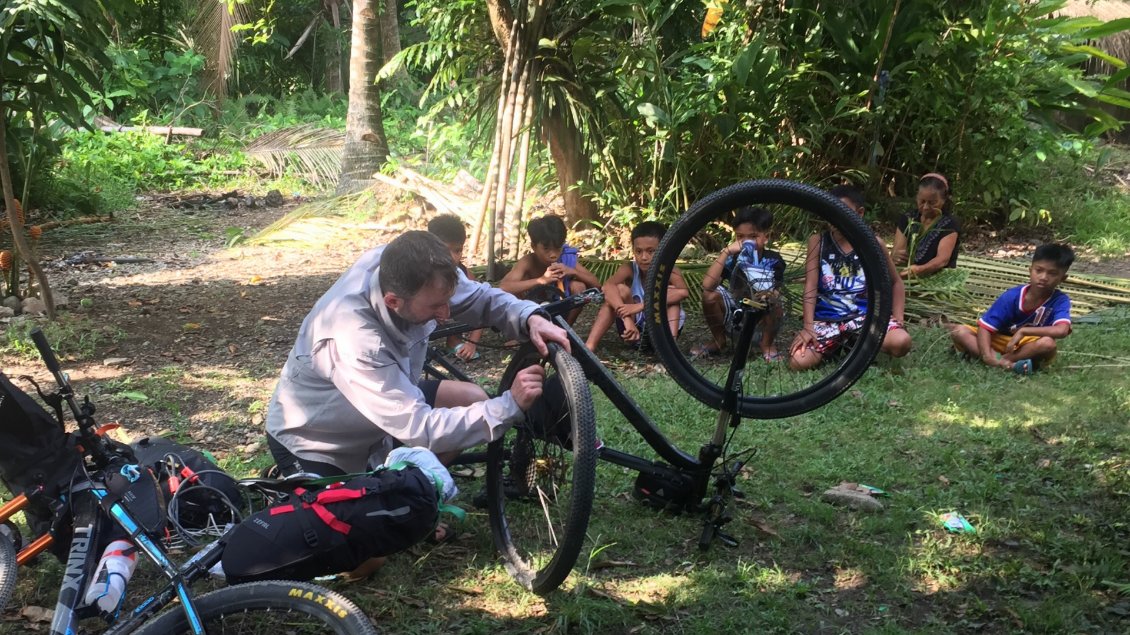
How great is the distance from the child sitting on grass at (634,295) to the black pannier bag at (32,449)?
3.28m

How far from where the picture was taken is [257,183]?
12.6 m

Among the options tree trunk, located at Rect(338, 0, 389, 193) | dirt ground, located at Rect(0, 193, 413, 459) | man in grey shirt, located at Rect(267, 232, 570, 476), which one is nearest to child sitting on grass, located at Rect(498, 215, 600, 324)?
dirt ground, located at Rect(0, 193, 413, 459)

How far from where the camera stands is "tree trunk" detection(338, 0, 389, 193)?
1002 cm

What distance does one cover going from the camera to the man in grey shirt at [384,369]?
2627 millimetres

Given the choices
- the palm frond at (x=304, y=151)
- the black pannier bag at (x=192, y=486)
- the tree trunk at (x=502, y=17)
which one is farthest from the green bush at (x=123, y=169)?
the black pannier bag at (x=192, y=486)

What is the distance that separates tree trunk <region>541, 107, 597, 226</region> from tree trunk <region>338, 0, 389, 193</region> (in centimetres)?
349

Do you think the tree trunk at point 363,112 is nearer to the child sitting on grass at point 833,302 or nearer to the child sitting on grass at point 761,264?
the child sitting on grass at point 761,264

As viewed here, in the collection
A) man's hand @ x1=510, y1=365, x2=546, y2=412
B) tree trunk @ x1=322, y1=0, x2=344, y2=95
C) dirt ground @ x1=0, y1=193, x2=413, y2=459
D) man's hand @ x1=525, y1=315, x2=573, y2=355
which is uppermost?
tree trunk @ x1=322, y1=0, x2=344, y2=95

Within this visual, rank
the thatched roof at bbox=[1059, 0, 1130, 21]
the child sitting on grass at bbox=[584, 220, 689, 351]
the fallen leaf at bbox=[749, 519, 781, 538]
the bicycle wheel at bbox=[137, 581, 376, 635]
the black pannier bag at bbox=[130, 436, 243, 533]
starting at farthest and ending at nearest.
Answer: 1. the thatched roof at bbox=[1059, 0, 1130, 21]
2. the child sitting on grass at bbox=[584, 220, 689, 351]
3. the fallen leaf at bbox=[749, 519, 781, 538]
4. the black pannier bag at bbox=[130, 436, 243, 533]
5. the bicycle wheel at bbox=[137, 581, 376, 635]

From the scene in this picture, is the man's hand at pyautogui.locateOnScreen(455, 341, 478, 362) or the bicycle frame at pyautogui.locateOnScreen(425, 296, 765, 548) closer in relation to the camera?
the bicycle frame at pyautogui.locateOnScreen(425, 296, 765, 548)

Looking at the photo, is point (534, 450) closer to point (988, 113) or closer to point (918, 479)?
point (918, 479)

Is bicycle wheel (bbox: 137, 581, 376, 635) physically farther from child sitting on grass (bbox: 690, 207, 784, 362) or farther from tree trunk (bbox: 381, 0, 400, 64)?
tree trunk (bbox: 381, 0, 400, 64)

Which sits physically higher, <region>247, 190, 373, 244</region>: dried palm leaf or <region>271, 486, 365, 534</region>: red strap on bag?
<region>271, 486, 365, 534</region>: red strap on bag

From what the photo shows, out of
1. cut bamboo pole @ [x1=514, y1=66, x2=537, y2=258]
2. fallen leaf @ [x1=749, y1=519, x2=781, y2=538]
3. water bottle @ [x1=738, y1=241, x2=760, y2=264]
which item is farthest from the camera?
cut bamboo pole @ [x1=514, y1=66, x2=537, y2=258]
